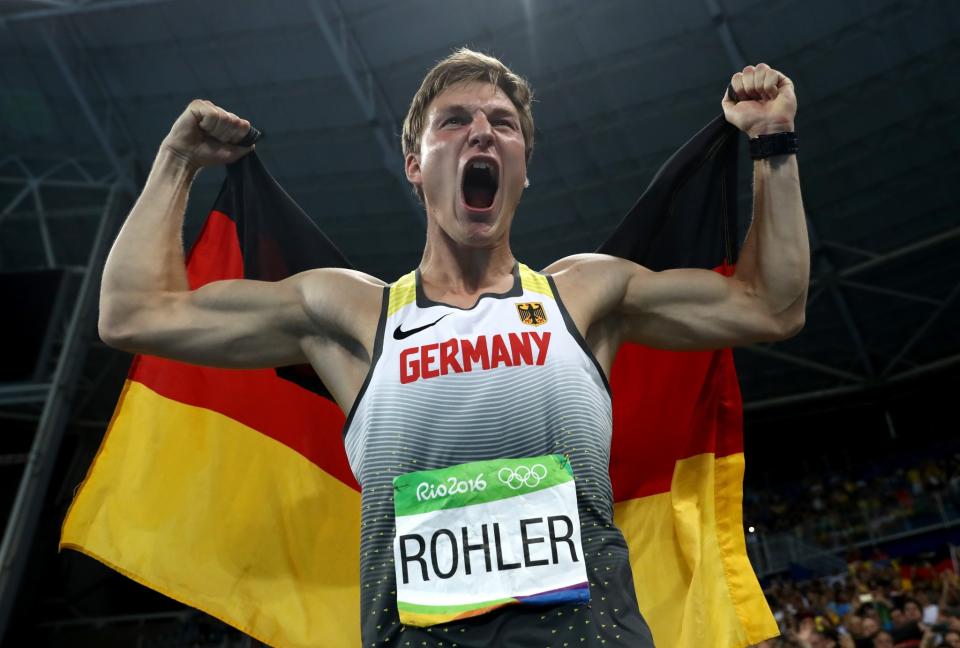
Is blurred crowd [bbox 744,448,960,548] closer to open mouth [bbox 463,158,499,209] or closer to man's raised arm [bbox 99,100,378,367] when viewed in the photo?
open mouth [bbox 463,158,499,209]

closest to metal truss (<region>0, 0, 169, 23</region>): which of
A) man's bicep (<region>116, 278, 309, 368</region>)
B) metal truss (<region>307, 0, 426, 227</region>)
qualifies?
metal truss (<region>307, 0, 426, 227</region>)

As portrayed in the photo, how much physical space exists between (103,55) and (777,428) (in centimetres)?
1618

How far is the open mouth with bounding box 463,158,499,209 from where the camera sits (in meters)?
2.47

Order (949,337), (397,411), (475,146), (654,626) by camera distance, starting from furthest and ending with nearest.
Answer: (949,337), (654,626), (475,146), (397,411)

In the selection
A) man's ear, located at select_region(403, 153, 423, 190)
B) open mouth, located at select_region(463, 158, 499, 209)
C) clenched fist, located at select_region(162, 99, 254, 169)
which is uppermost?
clenched fist, located at select_region(162, 99, 254, 169)

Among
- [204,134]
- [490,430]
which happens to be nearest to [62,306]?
[204,134]

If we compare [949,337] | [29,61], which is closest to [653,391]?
[29,61]

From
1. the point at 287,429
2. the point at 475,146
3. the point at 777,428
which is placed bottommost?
the point at 287,429

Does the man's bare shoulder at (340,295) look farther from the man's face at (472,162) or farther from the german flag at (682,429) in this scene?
the german flag at (682,429)

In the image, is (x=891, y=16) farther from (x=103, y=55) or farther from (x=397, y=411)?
(x=397, y=411)

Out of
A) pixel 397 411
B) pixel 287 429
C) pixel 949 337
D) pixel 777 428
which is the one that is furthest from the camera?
pixel 777 428

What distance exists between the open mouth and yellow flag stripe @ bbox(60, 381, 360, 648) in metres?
1.19

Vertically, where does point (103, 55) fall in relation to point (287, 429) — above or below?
above

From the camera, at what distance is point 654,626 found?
9.57ft
